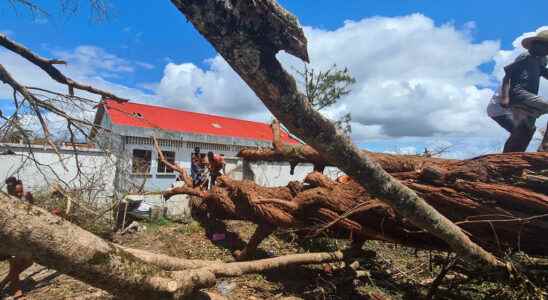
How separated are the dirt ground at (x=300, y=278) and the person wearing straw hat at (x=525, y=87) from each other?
5.16 ft

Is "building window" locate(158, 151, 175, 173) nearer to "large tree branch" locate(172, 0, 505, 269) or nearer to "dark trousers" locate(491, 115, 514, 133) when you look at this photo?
"dark trousers" locate(491, 115, 514, 133)

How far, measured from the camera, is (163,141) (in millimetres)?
15586

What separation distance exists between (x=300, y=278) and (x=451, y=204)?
240 centimetres

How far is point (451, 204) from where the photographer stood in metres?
3.07

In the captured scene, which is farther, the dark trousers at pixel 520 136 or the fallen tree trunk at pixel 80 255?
the dark trousers at pixel 520 136

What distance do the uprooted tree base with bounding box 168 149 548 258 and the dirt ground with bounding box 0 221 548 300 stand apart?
0.56m

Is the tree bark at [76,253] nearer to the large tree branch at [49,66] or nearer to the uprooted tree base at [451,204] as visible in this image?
the uprooted tree base at [451,204]

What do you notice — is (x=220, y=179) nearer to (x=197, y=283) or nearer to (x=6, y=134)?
(x=6, y=134)

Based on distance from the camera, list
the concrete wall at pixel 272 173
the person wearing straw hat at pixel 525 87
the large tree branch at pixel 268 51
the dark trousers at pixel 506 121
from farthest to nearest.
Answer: the concrete wall at pixel 272 173 → the dark trousers at pixel 506 121 → the person wearing straw hat at pixel 525 87 → the large tree branch at pixel 268 51

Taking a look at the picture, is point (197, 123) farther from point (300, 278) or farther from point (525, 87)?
point (525, 87)

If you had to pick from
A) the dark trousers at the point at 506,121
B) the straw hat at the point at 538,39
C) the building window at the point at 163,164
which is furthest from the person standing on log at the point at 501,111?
the building window at the point at 163,164

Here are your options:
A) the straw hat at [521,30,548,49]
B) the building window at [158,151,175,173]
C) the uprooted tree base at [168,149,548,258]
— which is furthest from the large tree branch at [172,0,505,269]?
the building window at [158,151,175,173]

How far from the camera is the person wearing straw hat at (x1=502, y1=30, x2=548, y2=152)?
12.7 ft

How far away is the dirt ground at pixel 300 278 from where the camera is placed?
4.08 m
